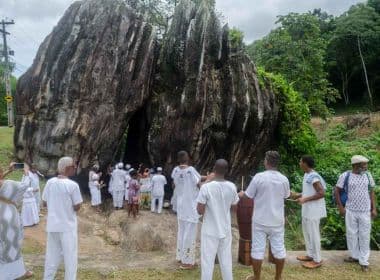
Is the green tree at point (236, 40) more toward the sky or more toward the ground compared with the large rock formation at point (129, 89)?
more toward the sky

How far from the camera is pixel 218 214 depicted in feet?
16.5

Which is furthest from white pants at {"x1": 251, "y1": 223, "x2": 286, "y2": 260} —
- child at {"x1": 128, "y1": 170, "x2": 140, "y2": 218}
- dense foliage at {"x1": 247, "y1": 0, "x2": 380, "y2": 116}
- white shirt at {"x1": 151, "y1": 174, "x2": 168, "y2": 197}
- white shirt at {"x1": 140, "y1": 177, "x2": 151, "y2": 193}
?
dense foliage at {"x1": 247, "y1": 0, "x2": 380, "y2": 116}

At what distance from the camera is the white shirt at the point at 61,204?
492 centimetres

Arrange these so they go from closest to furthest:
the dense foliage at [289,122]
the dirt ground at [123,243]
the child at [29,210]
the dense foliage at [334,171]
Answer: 1. the dirt ground at [123,243]
2. the child at [29,210]
3. the dense foliage at [334,171]
4. the dense foliage at [289,122]

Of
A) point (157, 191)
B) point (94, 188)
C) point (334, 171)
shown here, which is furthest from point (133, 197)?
point (334, 171)

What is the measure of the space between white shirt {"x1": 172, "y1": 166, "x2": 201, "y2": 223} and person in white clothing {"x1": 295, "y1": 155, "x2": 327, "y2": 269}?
1584 millimetres

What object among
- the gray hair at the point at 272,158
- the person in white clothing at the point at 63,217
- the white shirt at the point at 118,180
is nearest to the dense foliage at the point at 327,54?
the white shirt at the point at 118,180

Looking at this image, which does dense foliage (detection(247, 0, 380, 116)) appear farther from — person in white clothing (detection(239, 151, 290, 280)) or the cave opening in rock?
person in white clothing (detection(239, 151, 290, 280))

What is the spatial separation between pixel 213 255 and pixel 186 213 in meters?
1.35

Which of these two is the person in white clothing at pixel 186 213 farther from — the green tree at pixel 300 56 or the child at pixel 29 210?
the green tree at pixel 300 56

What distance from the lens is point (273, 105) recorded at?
17.8m

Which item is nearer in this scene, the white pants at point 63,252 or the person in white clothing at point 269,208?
the white pants at point 63,252

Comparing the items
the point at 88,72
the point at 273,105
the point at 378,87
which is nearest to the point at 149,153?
the point at 88,72

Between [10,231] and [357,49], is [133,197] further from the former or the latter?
[357,49]
